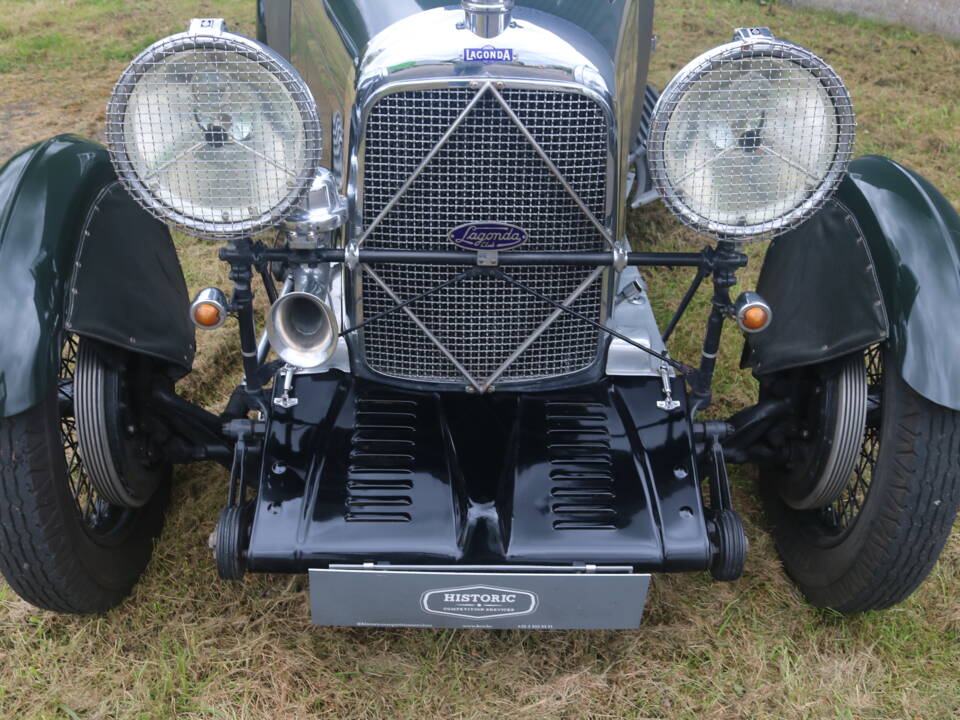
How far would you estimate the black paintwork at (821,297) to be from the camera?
215cm

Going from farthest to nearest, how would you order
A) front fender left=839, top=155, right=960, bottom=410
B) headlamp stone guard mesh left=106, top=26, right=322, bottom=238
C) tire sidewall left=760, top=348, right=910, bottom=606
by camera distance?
tire sidewall left=760, top=348, right=910, bottom=606, front fender left=839, top=155, right=960, bottom=410, headlamp stone guard mesh left=106, top=26, right=322, bottom=238

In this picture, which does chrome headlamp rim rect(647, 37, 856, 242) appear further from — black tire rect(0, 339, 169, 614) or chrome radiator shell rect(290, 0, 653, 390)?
black tire rect(0, 339, 169, 614)

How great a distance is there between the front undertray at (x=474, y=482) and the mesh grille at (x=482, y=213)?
0.44 feet

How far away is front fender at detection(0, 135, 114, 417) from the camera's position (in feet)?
6.29

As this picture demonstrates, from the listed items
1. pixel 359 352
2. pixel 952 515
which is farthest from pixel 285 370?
pixel 952 515

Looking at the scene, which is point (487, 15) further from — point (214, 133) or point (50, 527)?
point (50, 527)

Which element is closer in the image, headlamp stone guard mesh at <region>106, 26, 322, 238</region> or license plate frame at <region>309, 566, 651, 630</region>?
headlamp stone guard mesh at <region>106, 26, 322, 238</region>

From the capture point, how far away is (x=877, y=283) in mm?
2137

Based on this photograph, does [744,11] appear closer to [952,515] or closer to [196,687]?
[952,515]

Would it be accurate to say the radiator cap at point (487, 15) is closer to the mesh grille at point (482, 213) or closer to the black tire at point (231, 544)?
the mesh grille at point (482, 213)

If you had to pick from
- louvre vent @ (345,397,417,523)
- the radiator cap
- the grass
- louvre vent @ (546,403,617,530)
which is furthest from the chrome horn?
the grass

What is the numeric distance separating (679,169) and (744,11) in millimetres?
6885

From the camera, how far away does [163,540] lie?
8.69 ft

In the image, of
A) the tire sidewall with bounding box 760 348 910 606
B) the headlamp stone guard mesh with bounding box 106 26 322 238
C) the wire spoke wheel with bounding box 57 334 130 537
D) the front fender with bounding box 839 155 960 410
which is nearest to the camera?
the headlamp stone guard mesh with bounding box 106 26 322 238
